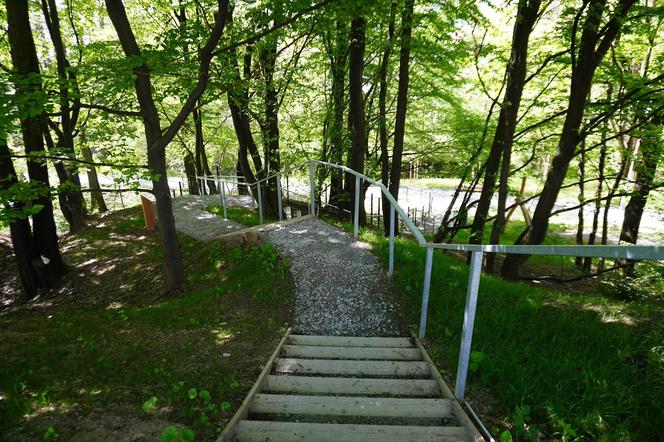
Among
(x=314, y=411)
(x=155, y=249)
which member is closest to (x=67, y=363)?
(x=314, y=411)

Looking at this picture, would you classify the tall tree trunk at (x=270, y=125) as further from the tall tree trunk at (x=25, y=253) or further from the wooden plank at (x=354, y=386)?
the wooden plank at (x=354, y=386)

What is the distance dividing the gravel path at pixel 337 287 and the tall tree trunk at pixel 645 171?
22.4 feet

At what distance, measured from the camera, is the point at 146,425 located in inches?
95.8

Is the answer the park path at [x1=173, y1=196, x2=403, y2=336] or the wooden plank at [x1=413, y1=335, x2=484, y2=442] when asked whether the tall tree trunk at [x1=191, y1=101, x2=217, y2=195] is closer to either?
the park path at [x1=173, y1=196, x2=403, y2=336]

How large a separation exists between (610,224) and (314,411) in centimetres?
2078

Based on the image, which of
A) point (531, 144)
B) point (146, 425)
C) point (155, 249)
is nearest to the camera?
point (146, 425)

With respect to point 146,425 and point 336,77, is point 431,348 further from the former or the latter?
point 336,77

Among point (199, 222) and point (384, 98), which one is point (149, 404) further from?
point (384, 98)

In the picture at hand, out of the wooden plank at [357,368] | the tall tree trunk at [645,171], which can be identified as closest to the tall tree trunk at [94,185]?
the wooden plank at [357,368]

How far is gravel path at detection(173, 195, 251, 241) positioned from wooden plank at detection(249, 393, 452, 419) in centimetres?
626

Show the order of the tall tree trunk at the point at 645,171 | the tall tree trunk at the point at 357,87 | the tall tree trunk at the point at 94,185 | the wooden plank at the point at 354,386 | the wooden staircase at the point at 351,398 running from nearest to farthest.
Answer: the wooden staircase at the point at 351,398 → the wooden plank at the point at 354,386 → the tall tree trunk at the point at 357,87 → the tall tree trunk at the point at 645,171 → the tall tree trunk at the point at 94,185

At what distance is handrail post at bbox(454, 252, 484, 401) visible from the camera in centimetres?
233

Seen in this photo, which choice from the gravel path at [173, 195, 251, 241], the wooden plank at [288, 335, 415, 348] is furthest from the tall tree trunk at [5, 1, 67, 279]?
the wooden plank at [288, 335, 415, 348]

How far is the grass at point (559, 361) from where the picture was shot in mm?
2203
